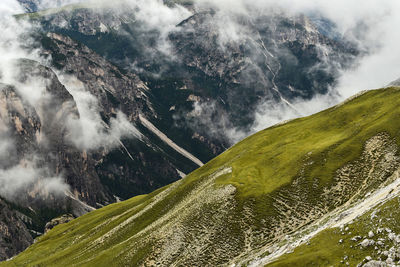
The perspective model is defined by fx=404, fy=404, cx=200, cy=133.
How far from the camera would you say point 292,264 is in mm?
57312

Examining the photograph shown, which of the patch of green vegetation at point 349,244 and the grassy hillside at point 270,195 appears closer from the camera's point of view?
the patch of green vegetation at point 349,244

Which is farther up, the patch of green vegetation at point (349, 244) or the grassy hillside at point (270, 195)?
the grassy hillside at point (270, 195)

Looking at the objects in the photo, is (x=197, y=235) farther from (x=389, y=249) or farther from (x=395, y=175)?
(x=389, y=249)

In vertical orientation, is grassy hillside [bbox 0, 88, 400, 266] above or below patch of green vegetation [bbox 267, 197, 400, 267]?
above

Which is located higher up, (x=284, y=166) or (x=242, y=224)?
(x=284, y=166)

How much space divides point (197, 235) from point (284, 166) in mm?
34356

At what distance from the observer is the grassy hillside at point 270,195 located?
88250mm

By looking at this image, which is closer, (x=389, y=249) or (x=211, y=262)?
(x=389, y=249)

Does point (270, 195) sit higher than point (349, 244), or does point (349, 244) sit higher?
point (270, 195)

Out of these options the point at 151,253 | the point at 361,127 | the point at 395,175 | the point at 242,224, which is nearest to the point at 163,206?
the point at 151,253

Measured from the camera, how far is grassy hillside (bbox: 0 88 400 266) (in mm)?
88250

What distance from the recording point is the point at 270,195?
101 m

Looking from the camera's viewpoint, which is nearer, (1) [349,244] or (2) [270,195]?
(1) [349,244]

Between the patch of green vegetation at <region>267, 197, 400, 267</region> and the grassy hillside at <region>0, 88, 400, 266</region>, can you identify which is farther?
the grassy hillside at <region>0, 88, 400, 266</region>
